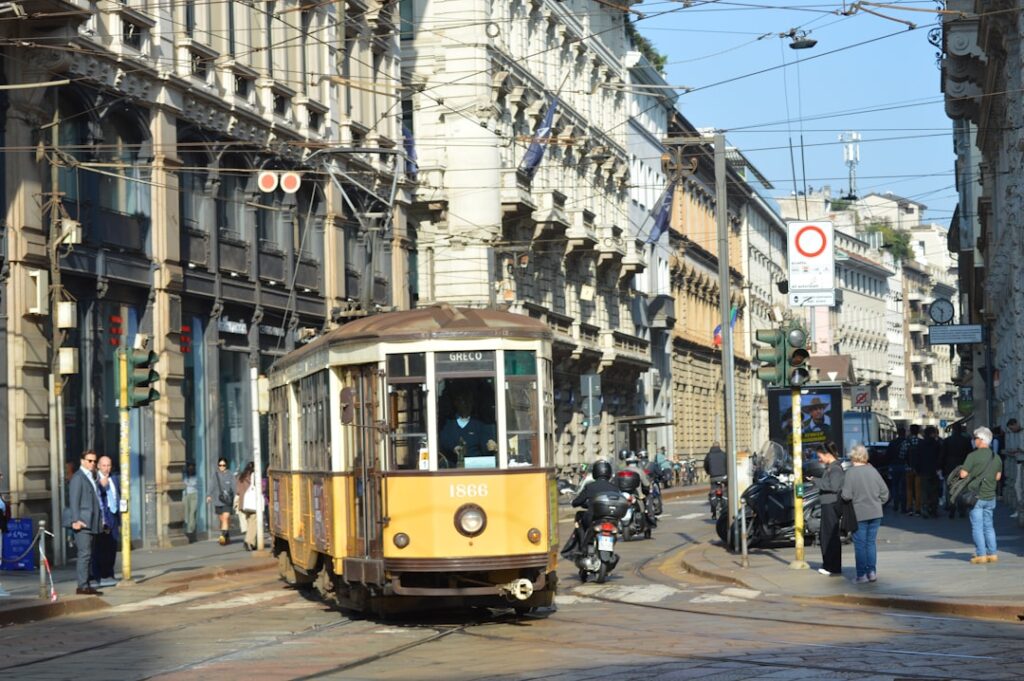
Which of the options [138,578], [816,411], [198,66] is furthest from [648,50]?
[138,578]

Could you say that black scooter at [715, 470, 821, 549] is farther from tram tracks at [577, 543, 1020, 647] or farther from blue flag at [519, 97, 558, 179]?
blue flag at [519, 97, 558, 179]

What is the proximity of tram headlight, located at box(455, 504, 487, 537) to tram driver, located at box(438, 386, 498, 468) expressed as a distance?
0.43 m

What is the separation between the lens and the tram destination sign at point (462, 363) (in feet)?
54.2

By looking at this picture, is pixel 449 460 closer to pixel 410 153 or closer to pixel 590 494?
pixel 590 494

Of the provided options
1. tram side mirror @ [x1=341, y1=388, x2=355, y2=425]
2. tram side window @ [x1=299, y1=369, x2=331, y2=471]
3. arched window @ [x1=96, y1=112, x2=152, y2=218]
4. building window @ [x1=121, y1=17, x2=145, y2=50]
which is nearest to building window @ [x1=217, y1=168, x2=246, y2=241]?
arched window @ [x1=96, y1=112, x2=152, y2=218]

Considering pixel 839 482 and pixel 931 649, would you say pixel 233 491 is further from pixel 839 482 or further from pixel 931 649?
pixel 931 649

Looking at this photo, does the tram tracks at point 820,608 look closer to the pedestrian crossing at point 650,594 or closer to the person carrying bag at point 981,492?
the pedestrian crossing at point 650,594

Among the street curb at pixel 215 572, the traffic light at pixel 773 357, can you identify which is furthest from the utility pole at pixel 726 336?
the street curb at pixel 215 572

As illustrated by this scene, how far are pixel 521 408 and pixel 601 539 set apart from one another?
5.59 meters

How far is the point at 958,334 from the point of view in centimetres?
4153

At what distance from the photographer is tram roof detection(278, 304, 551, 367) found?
54.4 ft

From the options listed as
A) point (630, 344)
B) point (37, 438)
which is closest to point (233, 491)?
point (37, 438)

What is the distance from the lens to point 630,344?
217 feet

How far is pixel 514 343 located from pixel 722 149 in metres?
11.7
